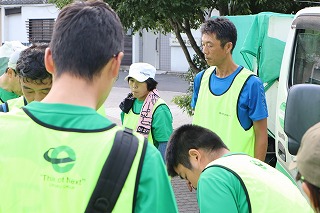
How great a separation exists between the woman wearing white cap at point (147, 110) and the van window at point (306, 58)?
3.73ft

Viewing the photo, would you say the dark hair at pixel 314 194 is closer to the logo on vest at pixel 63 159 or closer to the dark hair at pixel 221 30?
the logo on vest at pixel 63 159

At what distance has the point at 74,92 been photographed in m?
1.91

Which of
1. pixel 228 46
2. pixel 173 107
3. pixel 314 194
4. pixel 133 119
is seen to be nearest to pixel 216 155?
pixel 314 194

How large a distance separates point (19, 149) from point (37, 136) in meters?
0.07

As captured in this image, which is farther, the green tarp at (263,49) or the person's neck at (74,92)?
the green tarp at (263,49)

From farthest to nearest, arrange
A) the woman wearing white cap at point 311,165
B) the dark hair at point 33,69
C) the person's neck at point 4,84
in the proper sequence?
the person's neck at point 4,84, the dark hair at point 33,69, the woman wearing white cap at point 311,165

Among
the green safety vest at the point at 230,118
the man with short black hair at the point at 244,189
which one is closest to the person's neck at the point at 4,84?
the green safety vest at the point at 230,118

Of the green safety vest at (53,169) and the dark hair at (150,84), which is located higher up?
the green safety vest at (53,169)

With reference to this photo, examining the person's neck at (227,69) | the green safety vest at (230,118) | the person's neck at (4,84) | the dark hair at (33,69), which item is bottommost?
the green safety vest at (230,118)

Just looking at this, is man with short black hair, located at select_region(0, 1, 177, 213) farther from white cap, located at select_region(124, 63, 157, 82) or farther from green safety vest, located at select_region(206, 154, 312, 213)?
white cap, located at select_region(124, 63, 157, 82)

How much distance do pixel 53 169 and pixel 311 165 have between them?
0.73m

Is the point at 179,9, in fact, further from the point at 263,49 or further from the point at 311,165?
the point at 311,165

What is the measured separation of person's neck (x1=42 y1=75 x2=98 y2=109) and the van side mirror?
5.52ft

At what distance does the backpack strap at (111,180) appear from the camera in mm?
1819
